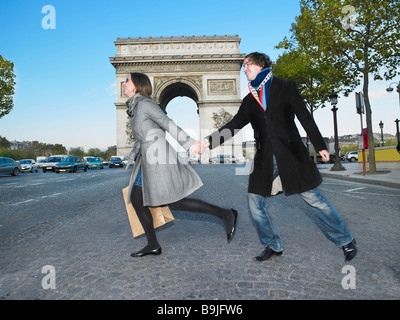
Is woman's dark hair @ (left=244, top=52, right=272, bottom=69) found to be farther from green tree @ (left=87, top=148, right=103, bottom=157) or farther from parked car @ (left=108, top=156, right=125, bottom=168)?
green tree @ (left=87, top=148, right=103, bottom=157)

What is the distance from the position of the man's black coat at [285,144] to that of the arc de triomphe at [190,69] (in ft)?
113

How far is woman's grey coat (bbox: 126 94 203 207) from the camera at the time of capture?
2.84 metres

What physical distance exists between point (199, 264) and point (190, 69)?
1467 inches

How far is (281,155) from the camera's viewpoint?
107 inches

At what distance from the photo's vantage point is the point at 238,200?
6559 millimetres

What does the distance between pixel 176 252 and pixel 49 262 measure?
1138 mm

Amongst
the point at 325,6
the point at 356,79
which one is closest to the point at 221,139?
the point at 325,6

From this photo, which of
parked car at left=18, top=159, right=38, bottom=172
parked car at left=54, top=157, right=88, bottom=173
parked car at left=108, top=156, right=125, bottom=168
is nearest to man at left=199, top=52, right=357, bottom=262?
parked car at left=54, top=157, right=88, bottom=173

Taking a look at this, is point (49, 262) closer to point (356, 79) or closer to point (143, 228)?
point (143, 228)

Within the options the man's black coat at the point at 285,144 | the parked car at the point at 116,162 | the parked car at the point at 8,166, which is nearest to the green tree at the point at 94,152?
the parked car at the point at 116,162

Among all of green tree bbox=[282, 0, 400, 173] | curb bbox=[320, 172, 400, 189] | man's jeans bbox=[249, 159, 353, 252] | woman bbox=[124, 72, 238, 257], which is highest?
green tree bbox=[282, 0, 400, 173]

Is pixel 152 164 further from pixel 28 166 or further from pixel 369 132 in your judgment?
pixel 28 166

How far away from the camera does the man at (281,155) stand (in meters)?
2.71

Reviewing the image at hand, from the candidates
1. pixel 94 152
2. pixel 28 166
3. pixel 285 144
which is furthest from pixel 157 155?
pixel 94 152
